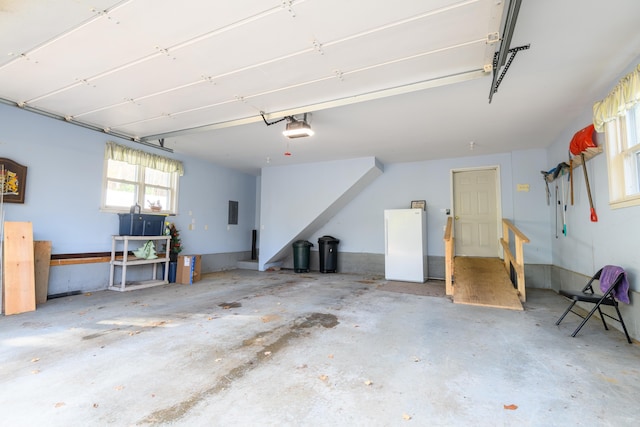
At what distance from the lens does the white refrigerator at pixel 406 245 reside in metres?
6.59

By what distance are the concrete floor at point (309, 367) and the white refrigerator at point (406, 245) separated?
2192mm

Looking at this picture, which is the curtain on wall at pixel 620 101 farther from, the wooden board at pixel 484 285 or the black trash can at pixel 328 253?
the black trash can at pixel 328 253

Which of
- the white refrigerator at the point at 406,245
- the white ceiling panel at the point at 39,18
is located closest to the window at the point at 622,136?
the white refrigerator at the point at 406,245

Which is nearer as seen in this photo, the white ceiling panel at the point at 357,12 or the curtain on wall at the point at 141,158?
the white ceiling panel at the point at 357,12

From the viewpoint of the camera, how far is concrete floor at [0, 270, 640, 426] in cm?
189

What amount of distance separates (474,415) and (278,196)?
272 inches

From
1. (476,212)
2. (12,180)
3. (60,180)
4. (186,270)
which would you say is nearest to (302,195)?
(186,270)

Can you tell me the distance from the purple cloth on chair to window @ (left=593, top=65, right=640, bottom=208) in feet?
2.41

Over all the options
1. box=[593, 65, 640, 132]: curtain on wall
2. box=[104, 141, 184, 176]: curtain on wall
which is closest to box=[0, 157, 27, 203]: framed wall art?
box=[104, 141, 184, 176]: curtain on wall

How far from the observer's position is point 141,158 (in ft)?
20.2

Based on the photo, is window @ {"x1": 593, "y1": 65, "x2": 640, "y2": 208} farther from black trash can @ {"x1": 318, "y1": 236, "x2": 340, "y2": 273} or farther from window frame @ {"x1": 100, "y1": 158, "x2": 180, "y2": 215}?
window frame @ {"x1": 100, "y1": 158, "x2": 180, "y2": 215}

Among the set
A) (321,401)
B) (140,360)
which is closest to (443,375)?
(321,401)

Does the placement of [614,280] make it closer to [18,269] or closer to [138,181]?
[18,269]

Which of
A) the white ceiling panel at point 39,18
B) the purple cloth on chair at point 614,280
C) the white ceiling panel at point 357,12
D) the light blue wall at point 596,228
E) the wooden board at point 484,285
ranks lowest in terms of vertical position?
the wooden board at point 484,285
